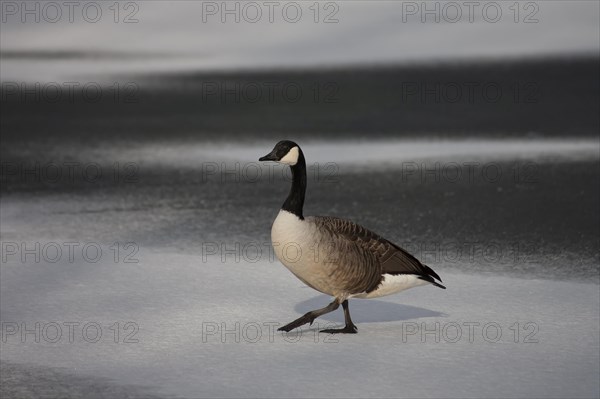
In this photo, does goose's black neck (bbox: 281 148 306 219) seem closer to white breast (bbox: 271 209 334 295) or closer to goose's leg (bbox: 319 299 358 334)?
white breast (bbox: 271 209 334 295)

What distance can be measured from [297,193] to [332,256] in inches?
19.6

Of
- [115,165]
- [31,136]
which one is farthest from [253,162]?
[31,136]

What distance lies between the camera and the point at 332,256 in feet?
21.8

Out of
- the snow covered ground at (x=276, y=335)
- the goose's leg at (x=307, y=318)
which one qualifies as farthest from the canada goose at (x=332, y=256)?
the snow covered ground at (x=276, y=335)

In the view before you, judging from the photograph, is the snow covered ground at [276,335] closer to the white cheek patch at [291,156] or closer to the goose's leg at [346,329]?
the goose's leg at [346,329]

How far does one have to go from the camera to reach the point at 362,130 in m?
16.6

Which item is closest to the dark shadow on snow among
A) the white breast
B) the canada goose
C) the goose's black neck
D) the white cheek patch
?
the canada goose

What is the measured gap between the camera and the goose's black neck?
22.1 feet

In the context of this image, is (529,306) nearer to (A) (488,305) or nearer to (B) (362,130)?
(A) (488,305)

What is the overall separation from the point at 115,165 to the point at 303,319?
770cm

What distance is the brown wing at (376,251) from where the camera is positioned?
268 inches

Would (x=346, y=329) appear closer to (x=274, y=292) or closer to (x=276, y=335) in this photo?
(x=276, y=335)

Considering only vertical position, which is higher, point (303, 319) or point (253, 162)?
point (253, 162)

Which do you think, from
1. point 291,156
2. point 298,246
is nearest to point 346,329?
point 298,246
